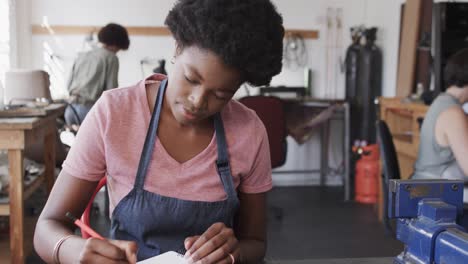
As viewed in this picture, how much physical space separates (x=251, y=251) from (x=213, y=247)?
0.67ft

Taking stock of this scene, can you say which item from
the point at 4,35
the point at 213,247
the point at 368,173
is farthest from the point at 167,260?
the point at 4,35

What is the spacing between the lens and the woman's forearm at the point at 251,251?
3.68 ft

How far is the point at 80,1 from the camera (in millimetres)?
5160

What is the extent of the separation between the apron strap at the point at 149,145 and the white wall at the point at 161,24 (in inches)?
154

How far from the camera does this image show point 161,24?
529 cm

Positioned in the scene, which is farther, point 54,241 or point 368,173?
point 368,173

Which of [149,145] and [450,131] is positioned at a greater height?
[149,145]

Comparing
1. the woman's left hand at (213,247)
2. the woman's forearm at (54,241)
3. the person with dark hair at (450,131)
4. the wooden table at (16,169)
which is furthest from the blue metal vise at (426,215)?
the wooden table at (16,169)

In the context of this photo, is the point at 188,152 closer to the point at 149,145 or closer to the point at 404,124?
the point at 149,145

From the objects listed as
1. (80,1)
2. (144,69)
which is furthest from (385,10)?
(80,1)

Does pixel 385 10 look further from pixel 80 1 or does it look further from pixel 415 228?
pixel 415 228

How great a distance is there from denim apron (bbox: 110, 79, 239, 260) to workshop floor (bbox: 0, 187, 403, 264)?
1.94 metres

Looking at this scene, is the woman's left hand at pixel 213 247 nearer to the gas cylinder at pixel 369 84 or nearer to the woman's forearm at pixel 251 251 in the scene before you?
the woman's forearm at pixel 251 251

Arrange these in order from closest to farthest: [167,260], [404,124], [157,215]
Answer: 1. [167,260]
2. [157,215]
3. [404,124]
